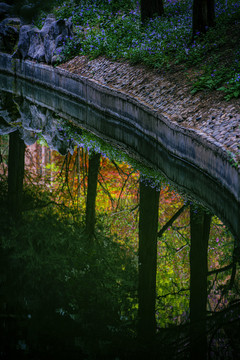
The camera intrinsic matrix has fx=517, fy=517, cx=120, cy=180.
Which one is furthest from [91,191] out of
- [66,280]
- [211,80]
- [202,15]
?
[202,15]

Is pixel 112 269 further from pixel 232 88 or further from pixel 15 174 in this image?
pixel 15 174

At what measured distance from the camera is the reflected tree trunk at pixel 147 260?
16.7ft

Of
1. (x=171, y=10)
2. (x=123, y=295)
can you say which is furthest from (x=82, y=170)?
(x=171, y=10)

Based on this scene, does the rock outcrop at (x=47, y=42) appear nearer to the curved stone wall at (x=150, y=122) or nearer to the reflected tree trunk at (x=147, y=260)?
the curved stone wall at (x=150, y=122)

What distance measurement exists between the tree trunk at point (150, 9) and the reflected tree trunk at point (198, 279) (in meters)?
10.4

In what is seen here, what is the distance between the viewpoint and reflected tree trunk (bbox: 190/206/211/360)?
4559mm

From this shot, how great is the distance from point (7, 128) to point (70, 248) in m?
7.13

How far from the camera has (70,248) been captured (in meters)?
7.24

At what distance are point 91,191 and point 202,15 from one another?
239 inches

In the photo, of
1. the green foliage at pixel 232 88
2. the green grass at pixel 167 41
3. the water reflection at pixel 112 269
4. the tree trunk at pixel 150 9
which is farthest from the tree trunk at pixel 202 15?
the water reflection at pixel 112 269

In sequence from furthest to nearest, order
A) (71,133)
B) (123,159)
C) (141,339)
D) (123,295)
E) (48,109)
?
1. (48,109)
2. (71,133)
3. (123,159)
4. (123,295)
5. (141,339)

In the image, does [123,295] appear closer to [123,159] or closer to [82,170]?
[123,159]

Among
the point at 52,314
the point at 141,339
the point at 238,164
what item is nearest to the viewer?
the point at 141,339

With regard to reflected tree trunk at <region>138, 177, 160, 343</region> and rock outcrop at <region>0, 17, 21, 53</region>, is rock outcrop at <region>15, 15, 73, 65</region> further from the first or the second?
reflected tree trunk at <region>138, 177, 160, 343</region>
